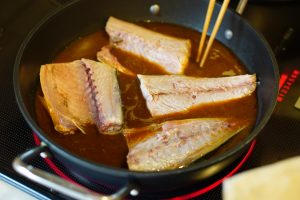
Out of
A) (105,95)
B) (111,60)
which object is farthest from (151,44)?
(105,95)

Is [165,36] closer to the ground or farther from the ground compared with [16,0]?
farther from the ground

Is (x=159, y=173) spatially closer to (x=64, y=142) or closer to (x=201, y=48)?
(x=64, y=142)

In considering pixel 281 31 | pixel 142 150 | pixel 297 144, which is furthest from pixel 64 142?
pixel 281 31

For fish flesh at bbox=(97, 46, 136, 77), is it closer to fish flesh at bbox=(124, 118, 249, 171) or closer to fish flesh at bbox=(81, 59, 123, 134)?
fish flesh at bbox=(81, 59, 123, 134)

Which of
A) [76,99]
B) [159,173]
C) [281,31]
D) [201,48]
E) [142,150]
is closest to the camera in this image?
[159,173]

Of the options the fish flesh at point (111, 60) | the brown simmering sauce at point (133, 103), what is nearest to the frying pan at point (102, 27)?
the brown simmering sauce at point (133, 103)

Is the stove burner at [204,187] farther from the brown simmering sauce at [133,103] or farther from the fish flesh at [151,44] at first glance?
the fish flesh at [151,44]

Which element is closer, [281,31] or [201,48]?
[201,48]
